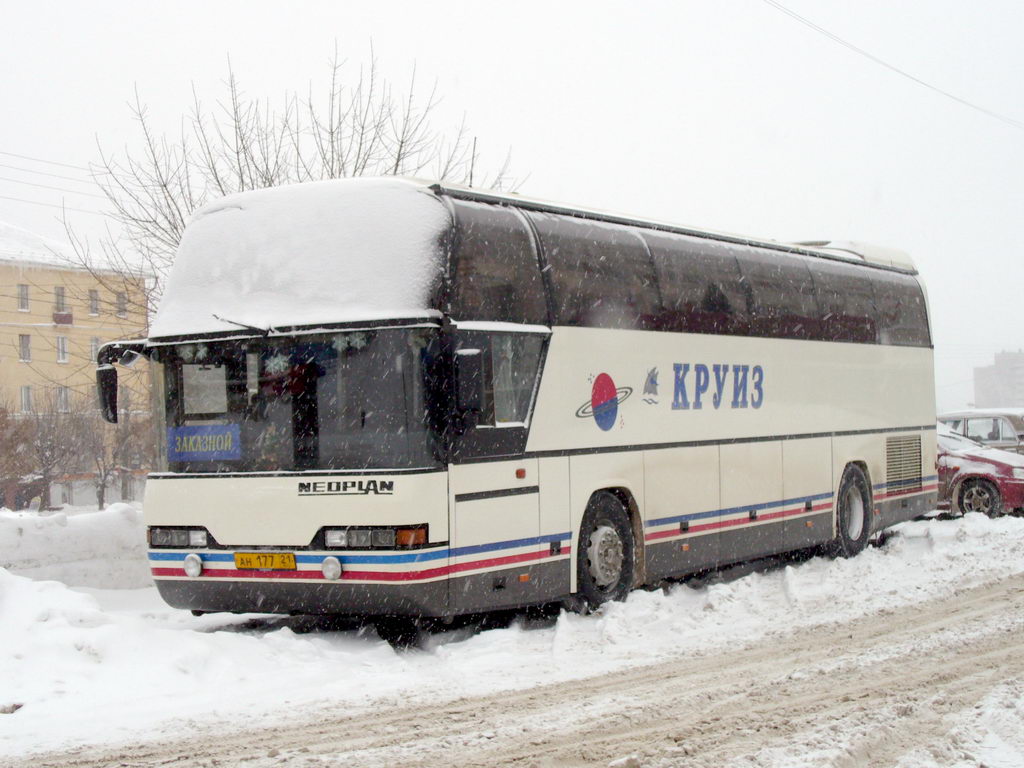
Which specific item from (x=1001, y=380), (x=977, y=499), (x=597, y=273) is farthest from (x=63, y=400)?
(x=1001, y=380)

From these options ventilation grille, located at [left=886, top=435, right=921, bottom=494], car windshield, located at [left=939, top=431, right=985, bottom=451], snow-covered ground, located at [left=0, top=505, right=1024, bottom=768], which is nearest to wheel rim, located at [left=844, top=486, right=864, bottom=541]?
ventilation grille, located at [left=886, top=435, right=921, bottom=494]

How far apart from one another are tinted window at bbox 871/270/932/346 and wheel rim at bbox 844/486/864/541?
2241 millimetres

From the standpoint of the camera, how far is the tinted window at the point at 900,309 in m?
17.9

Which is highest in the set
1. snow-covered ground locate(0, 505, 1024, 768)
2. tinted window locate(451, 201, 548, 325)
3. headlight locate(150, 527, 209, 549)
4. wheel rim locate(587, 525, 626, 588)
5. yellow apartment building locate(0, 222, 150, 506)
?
yellow apartment building locate(0, 222, 150, 506)

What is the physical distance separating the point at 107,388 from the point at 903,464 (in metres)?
11.7

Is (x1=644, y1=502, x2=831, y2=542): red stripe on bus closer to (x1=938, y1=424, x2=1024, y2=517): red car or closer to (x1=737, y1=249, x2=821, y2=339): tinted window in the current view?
(x1=737, y1=249, x2=821, y2=339): tinted window

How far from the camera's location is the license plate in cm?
1000

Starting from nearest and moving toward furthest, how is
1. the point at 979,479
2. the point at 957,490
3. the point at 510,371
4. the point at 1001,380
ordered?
the point at 510,371, the point at 979,479, the point at 957,490, the point at 1001,380

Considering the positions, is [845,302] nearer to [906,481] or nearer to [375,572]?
[906,481]

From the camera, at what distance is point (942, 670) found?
886 cm

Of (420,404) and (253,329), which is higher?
(253,329)

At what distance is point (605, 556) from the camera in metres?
11.7

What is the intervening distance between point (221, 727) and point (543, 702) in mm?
1959

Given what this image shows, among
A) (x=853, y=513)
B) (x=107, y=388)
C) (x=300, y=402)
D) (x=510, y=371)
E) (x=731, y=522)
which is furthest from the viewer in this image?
(x=853, y=513)
